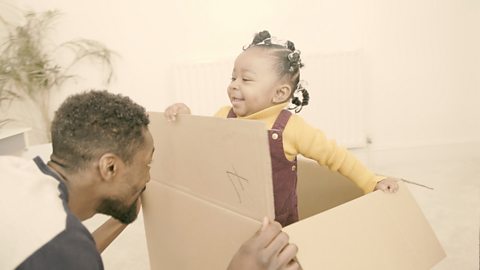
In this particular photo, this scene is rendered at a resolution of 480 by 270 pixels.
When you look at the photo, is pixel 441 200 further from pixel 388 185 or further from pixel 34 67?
pixel 34 67

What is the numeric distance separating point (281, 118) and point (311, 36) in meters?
1.69

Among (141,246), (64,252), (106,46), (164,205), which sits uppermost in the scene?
(106,46)

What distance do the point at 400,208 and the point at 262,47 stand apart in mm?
600

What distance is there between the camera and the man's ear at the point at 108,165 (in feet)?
2.57

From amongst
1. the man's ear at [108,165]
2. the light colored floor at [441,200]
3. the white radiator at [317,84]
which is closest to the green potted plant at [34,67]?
the white radiator at [317,84]

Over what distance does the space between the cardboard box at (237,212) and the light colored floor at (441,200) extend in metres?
0.40

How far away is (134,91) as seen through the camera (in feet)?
9.00

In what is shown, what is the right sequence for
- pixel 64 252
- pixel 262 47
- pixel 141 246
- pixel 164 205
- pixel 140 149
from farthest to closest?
1. pixel 141 246
2. pixel 262 47
3. pixel 164 205
4. pixel 140 149
5. pixel 64 252

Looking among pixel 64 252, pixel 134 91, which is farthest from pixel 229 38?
pixel 64 252

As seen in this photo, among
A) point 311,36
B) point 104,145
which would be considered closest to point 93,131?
point 104,145

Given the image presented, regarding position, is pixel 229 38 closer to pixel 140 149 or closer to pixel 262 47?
pixel 262 47

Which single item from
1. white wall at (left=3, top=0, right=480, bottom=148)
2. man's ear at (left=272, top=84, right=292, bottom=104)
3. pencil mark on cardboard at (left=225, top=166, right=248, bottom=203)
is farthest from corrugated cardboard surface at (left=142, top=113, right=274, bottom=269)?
white wall at (left=3, top=0, right=480, bottom=148)

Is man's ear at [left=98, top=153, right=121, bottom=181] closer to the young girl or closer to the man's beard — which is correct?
the man's beard

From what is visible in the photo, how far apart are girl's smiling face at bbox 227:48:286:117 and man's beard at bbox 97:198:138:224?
1.49 ft
